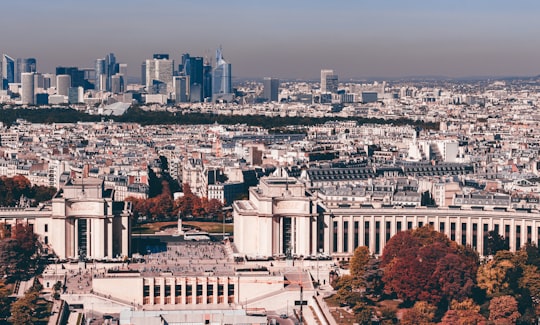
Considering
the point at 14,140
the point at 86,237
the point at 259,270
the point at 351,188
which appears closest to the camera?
the point at 259,270

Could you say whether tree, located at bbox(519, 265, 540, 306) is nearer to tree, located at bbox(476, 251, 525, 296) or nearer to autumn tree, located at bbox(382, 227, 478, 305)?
tree, located at bbox(476, 251, 525, 296)

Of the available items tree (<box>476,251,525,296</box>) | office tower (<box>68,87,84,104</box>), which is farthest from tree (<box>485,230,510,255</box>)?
office tower (<box>68,87,84,104</box>)

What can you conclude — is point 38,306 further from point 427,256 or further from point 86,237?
point 427,256

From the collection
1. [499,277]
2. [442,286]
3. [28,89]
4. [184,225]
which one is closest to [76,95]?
[28,89]

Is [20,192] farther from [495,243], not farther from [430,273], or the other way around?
[430,273]

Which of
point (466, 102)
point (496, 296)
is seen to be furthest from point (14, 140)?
point (466, 102)
